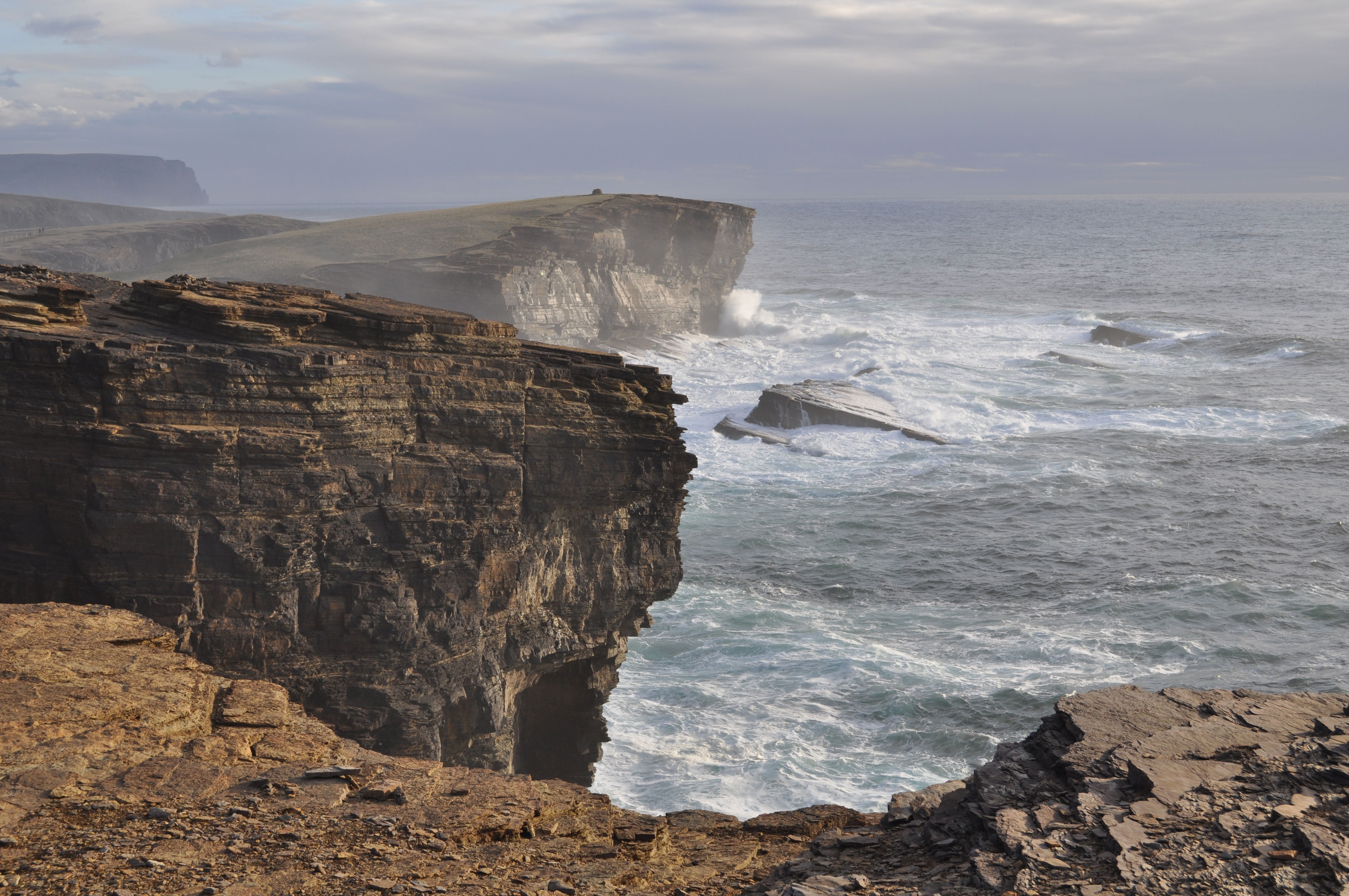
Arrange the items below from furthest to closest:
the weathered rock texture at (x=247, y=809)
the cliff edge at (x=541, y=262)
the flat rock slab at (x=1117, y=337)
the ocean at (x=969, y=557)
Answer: the flat rock slab at (x=1117, y=337) < the cliff edge at (x=541, y=262) < the ocean at (x=969, y=557) < the weathered rock texture at (x=247, y=809)

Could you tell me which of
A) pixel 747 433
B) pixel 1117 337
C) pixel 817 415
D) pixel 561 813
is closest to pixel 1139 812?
pixel 561 813

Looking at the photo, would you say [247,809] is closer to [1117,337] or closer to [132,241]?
[1117,337]

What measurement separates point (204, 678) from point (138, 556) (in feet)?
7.35

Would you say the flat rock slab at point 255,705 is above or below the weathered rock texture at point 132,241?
below

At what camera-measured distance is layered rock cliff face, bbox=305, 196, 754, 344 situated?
51.4 metres

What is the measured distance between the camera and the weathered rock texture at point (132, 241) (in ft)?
257

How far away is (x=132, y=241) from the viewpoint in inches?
3438

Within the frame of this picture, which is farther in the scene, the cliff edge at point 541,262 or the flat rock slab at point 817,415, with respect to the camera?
the cliff edge at point 541,262

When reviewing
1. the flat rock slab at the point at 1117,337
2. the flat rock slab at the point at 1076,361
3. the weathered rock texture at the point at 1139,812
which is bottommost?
the weathered rock texture at the point at 1139,812

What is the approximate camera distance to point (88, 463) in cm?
1384

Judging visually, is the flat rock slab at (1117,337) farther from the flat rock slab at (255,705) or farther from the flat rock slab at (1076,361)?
the flat rock slab at (255,705)

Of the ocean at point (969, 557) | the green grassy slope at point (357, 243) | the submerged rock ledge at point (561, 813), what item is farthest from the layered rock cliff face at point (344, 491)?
the green grassy slope at point (357, 243)

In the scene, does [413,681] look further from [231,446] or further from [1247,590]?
Result: [1247,590]

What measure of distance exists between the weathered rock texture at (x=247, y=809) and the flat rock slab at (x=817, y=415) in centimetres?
3352
